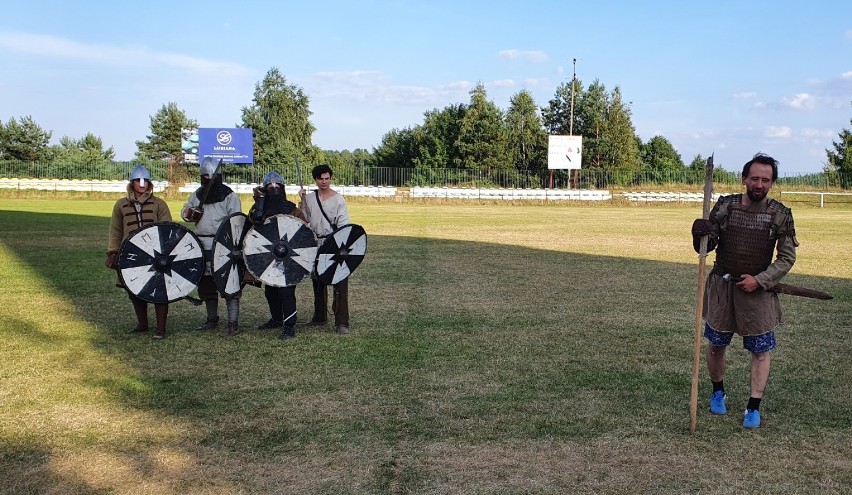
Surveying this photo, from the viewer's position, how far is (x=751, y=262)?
5.36 m

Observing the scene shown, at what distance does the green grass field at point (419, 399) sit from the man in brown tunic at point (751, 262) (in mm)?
598

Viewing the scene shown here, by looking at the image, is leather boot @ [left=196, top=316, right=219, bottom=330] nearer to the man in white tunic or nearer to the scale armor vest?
the man in white tunic

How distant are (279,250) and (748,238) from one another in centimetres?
464

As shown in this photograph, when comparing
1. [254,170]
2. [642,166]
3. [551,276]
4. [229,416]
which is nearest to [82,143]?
[254,170]

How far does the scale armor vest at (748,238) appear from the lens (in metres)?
5.30

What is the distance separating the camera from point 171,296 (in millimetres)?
8055

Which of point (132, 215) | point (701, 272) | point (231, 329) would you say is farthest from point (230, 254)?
point (701, 272)

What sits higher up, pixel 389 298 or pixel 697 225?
pixel 697 225

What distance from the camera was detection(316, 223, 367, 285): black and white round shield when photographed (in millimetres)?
8508

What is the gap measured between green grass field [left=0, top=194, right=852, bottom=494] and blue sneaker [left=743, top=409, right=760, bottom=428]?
6cm

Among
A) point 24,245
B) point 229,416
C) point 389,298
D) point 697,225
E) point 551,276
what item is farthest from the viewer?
point 24,245

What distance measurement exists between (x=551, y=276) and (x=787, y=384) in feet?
23.8

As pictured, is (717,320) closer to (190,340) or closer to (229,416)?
(229,416)

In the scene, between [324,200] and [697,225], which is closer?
[697,225]
